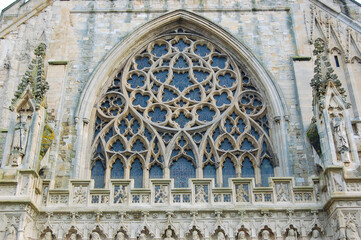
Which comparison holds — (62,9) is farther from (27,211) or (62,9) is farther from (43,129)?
(27,211)

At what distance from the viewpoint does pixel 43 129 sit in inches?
465

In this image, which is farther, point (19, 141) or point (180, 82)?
point (180, 82)

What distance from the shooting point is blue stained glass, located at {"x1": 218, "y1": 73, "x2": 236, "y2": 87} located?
14344mm

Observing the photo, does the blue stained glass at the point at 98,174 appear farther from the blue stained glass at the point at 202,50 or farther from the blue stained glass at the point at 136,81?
the blue stained glass at the point at 202,50

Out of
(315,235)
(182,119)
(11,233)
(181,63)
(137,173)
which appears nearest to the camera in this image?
(11,233)

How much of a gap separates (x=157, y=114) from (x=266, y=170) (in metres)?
3.33

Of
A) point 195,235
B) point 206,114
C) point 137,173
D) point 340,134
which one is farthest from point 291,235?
point 206,114

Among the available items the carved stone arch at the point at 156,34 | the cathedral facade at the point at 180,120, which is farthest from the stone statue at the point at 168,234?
the carved stone arch at the point at 156,34

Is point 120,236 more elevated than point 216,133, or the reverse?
point 216,133

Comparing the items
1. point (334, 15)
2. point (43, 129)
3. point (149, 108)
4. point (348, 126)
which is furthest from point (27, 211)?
point (334, 15)

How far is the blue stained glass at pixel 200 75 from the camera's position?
47.3 ft

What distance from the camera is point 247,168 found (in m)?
13.0

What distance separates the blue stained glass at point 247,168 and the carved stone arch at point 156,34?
2.38ft

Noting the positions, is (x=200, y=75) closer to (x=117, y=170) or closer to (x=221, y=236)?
(x=117, y=170)
